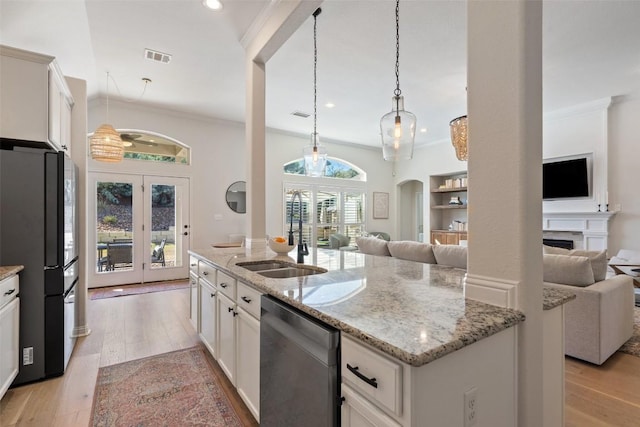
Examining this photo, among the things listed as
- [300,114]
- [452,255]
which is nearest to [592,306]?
[452,255]

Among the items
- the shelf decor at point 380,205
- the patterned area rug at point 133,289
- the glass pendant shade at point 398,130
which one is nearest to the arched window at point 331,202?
the shelf decor at point 380,205

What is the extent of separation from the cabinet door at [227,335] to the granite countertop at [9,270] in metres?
1.27

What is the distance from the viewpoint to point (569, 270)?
262 centimetres

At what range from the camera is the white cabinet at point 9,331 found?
6.18 feet

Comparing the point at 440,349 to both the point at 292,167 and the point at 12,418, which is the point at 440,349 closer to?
the point at 12,418

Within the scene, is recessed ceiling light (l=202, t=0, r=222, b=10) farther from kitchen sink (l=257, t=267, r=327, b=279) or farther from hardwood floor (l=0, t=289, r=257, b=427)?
hardwood floor (l=0, t=289, r=257, b=427)

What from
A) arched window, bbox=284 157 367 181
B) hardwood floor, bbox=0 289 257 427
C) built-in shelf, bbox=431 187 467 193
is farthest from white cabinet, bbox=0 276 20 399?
built-in shelf, bbox=431 187 467 193

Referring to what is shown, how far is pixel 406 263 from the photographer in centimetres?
221

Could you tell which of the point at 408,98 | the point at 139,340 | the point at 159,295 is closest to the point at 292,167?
the point at 408,98

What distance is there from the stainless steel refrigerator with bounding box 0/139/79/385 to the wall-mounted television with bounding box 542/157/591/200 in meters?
7.12

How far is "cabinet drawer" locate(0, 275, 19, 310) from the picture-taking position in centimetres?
188

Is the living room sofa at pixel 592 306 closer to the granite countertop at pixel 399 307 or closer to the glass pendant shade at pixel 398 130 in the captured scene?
the glass pendant shade at pixel 398 130

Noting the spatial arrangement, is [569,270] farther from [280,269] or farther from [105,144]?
[105,144]

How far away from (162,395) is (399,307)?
1910 millimetres
